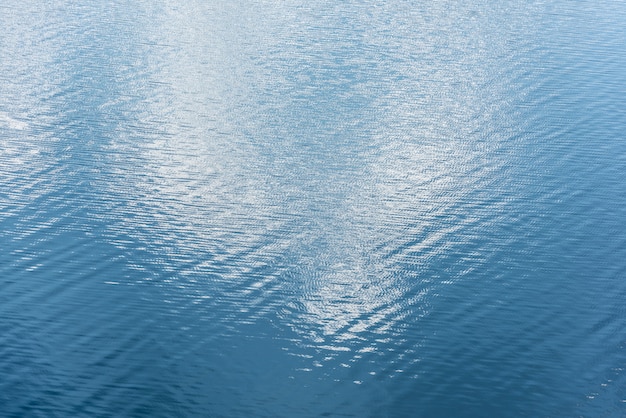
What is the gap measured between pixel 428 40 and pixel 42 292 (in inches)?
463

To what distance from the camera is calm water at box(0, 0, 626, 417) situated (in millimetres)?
9914

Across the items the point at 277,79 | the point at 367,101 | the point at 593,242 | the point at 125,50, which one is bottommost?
the point at 593,242

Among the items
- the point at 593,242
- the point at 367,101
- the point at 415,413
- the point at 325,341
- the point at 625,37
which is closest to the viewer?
the point at 415,413

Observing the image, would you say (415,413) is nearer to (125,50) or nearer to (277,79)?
(277,79)

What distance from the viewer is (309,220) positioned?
42.3 ft

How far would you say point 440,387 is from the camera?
991cm

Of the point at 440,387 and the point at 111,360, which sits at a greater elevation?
the point at 111,360

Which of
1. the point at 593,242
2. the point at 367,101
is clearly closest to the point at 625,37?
the point at 367,101

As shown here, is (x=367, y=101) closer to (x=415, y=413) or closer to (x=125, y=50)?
(x=125, y=50)

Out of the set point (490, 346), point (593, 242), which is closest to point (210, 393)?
point (490, 346)

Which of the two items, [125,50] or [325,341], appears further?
[125,50]

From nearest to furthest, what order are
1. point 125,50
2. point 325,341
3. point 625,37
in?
point 325,341, point 125,50, point 625,37

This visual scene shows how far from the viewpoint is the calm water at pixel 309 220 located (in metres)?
9.91

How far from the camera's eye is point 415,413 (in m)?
9.55
